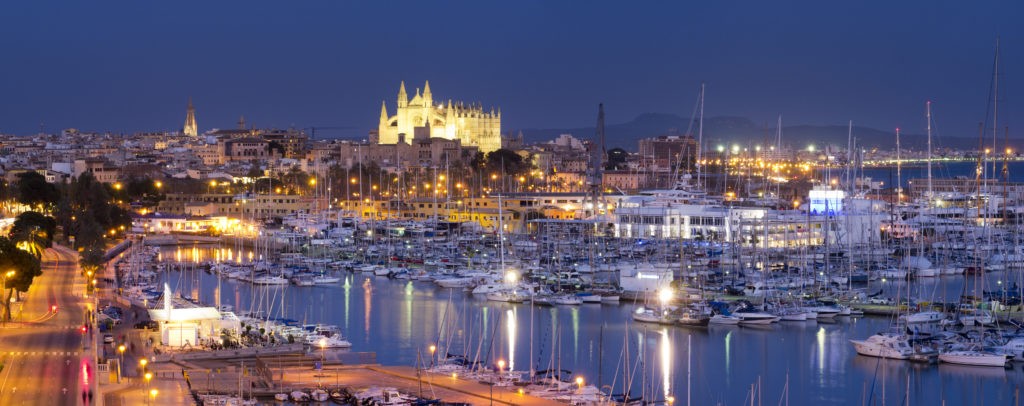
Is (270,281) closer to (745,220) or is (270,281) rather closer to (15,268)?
(15,268)

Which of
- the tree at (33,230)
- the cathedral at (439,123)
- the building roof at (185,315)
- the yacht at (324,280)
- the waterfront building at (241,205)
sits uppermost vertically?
the cathedral at (439,123)

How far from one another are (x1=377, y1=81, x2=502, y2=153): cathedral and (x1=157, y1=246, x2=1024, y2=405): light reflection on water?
5187 centimetres

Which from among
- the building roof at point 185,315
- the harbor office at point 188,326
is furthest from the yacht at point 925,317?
the building roof at point 185,315

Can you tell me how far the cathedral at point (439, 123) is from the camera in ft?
264

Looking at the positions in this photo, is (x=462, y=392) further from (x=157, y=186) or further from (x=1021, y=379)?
(x=157, y=186)

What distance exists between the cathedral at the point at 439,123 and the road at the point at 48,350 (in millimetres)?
A: 54809

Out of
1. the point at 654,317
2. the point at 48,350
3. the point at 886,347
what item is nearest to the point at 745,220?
the point at 654,317

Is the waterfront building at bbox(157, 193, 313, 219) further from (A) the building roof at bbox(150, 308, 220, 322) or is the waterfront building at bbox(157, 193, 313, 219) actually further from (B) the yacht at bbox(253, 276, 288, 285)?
(A) the building roof at bbox(150, 308, 220, 322)

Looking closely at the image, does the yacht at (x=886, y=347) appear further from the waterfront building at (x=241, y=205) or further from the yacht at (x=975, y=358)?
the waterfront building at (x=241, y=205)

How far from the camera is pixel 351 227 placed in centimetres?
4547

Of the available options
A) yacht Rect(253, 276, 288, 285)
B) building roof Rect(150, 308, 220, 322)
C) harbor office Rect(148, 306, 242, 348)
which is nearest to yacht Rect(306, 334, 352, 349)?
harbor office Rect(148, 306, 242, 348)

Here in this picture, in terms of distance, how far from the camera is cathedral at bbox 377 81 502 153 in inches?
3172

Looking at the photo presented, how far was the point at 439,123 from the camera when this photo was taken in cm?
8119

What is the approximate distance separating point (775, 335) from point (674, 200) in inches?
773
